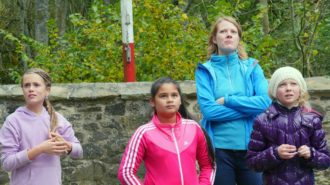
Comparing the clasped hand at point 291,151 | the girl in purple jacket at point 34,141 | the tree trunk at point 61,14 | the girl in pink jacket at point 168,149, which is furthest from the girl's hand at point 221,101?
the tree trunk at point 61,14

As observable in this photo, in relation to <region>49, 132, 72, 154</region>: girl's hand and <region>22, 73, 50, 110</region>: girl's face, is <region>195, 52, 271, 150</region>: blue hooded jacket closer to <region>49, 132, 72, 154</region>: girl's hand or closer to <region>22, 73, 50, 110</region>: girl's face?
<region>49, 132, 72, 154</region>: girl's hand

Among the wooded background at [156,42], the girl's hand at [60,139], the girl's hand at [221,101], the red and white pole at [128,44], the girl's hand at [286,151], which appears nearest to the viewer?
the girl's hand at [286,151]

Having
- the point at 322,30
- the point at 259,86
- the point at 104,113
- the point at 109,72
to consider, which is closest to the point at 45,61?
the point at 109,72

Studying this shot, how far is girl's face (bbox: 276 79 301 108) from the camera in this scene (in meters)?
3.12

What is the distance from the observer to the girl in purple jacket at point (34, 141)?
3.21m

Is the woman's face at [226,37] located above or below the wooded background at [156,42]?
below

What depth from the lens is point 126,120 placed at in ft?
17.3

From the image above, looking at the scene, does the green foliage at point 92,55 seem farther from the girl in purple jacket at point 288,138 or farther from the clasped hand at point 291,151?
the clasped hand at point 291,151

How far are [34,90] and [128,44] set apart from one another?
310cm

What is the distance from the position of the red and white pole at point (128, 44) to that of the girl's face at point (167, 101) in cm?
315

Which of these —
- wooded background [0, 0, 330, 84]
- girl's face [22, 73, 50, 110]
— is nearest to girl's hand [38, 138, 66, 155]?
girl's face [22, 73, 50, 110]

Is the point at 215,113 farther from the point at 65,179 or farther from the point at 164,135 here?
the point at 65,179

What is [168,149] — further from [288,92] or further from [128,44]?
[128,44]

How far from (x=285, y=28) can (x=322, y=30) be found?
173cm
